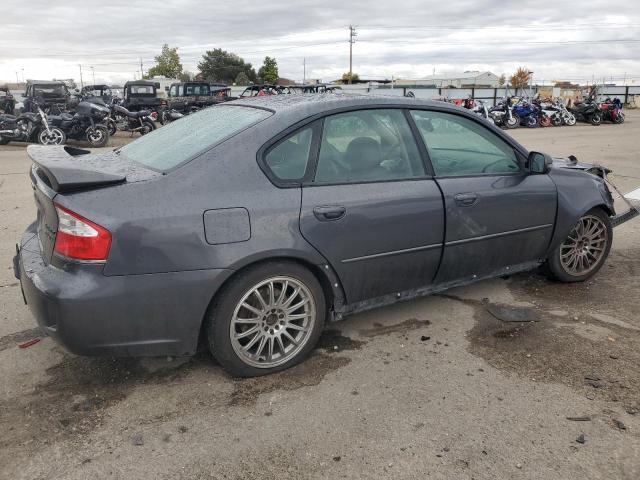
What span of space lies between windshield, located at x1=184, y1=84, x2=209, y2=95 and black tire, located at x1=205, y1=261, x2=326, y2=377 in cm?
2573

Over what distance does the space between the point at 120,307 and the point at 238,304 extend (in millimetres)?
588

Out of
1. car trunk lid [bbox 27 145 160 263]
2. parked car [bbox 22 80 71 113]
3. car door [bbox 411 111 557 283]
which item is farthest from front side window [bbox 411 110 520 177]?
parked car [bbox 22 80 71 113]

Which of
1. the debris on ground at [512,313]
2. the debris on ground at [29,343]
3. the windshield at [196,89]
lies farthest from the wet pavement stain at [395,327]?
the windshield at [196,89]

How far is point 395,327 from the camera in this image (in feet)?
12.5

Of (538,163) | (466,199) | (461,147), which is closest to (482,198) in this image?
(466,199)

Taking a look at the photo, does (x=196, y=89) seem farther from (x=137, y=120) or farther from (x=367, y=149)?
(x=367, y=149)

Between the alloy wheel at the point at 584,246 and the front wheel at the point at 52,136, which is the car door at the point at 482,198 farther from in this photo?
the front wheel at the point at 52,136

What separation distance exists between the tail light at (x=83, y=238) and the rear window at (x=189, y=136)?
52cm

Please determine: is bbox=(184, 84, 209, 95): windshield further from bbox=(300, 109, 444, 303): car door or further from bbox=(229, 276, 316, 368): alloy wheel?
bbox=(229, 276, 316, 368): alloy wheel

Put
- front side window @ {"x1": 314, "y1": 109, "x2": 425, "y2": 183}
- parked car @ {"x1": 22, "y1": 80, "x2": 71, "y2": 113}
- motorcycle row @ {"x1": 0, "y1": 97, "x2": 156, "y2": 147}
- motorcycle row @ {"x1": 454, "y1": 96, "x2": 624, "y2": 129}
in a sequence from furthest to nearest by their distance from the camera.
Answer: motorcycle row @ {"x1": 454, "y1": 96, "x2": 624, "y2": 129} → parked car @ {"x1": 22, "y1": 80, "x2": 71, "y2": 113} → motorcycle row @ {"x1": 0, "y1": 97, "x2": 156, "y2": 147} → front side window @ {"x1": 314, "y1": 109, "x2": 425, "y2": 183}

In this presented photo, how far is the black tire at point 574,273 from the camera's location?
14.5 feet

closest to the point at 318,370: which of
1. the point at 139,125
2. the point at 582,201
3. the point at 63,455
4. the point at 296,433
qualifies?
the point at 296,433

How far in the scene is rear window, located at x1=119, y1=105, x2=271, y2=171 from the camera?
121 inches

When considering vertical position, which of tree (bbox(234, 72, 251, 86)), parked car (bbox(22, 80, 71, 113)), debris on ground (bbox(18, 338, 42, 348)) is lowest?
debris on ground (bbox(18, 338, 42, 348))
